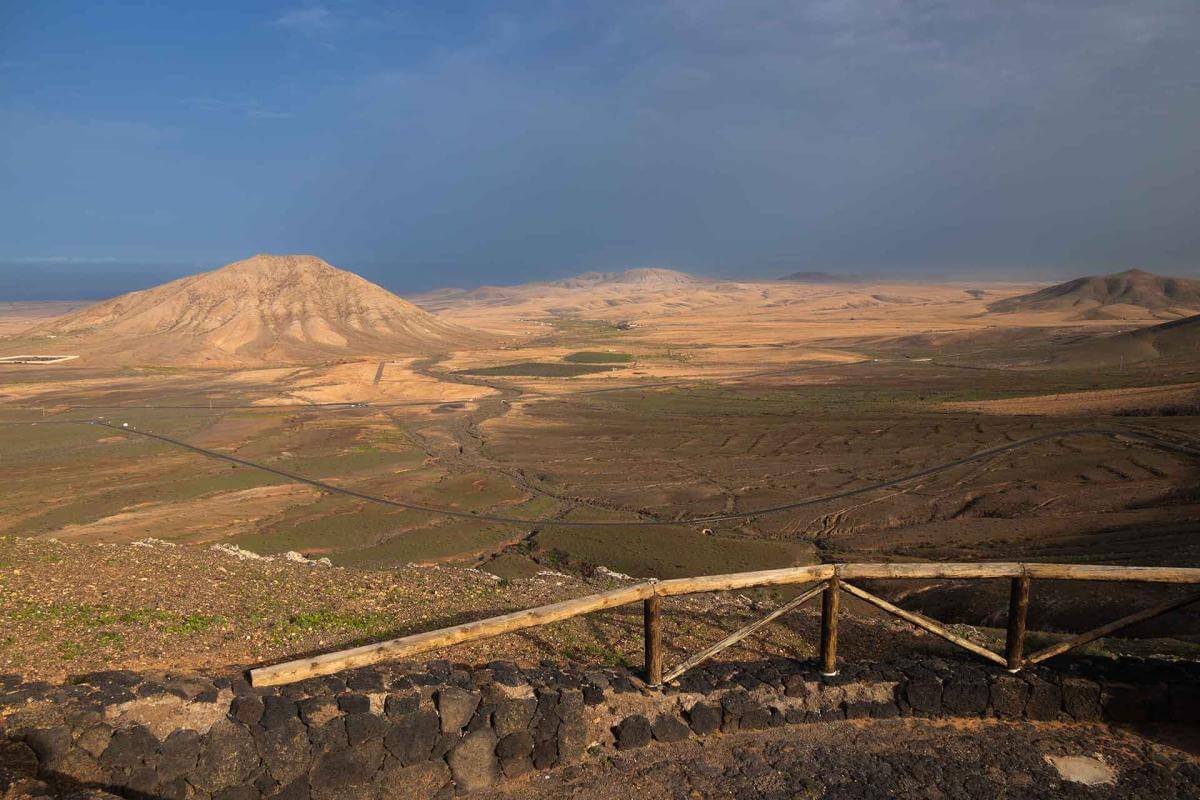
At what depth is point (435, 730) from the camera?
6.73 metres

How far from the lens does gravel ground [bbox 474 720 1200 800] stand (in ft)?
22.1

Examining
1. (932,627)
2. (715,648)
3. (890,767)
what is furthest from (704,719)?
(932,627)

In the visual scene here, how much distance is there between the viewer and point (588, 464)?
33094 millimetres

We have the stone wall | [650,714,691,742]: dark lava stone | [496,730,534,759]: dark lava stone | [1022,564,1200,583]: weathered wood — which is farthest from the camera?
[1022,564,1200,583]: weathered wood

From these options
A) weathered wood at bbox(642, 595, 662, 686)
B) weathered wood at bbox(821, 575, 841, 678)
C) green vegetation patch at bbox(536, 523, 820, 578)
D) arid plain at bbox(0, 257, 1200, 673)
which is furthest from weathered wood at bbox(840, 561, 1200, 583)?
green vegetation patch at bbox(536, 523, 820, 578)

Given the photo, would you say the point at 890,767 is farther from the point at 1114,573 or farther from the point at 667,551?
the point at 667,551

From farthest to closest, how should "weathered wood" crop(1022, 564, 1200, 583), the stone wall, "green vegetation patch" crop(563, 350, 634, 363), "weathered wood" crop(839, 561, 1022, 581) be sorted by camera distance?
"green vegetation patch" crop(563, 350, 634, 363)
"weathered wood" crop(839, 561, 1022, 581)
"weathered wood" crop(1022, 564, 1200, 583)
the stone wall

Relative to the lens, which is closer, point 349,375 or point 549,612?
point 549,612

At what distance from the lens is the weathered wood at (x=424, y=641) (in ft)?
22.1

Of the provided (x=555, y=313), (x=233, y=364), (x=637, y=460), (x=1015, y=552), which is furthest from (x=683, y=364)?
(x=555, y=313)

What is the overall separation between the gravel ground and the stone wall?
0.71ft

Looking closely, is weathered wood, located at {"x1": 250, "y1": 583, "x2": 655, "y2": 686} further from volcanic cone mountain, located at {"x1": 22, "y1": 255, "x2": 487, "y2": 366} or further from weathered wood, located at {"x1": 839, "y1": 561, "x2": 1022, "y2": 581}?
volcanic cone mountain, located at {"x1": 22, "y1": 255, "x2": 487, "y2": 366}

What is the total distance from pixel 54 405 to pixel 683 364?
170ft

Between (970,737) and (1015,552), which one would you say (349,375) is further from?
A: (970,737)
